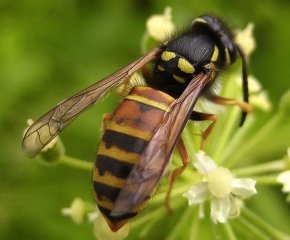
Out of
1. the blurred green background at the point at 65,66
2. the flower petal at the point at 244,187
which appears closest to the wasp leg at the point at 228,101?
the flower petal at the point at 244,187

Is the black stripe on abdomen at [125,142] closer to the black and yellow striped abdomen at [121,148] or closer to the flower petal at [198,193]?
the black and yellow striped abdomen at [121,148]

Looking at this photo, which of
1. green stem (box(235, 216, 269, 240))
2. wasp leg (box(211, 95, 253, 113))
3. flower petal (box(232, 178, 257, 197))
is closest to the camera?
flower petal (box(232, 178, 257, 197))

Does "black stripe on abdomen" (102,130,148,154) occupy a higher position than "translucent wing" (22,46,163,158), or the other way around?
"translucent wing" (22,46,163,158)

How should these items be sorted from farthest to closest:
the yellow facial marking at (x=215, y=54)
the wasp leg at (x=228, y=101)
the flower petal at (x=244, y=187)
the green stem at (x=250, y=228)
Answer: the green stem at (x=250, y=228) < the wasp leg at (x=228, y=101) < the yellow facial marking at (x=215, y=54) < the flower petal at (x=244, y=187)

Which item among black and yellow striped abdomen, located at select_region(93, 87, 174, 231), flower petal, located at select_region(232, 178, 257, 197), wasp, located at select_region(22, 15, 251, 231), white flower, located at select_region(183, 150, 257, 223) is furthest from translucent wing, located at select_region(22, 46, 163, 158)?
flower petal, located at select_region(232, 178, 257, 197)

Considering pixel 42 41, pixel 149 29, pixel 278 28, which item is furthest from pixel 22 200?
pixel 278 28

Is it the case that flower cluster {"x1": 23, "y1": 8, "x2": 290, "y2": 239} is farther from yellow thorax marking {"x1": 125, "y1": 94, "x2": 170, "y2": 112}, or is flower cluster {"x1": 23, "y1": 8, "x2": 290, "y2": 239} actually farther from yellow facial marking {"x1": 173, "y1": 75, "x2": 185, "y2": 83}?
yellow thorax marking {"x1": 125, "y1": 94, "x2": 170, "y2": 112}
